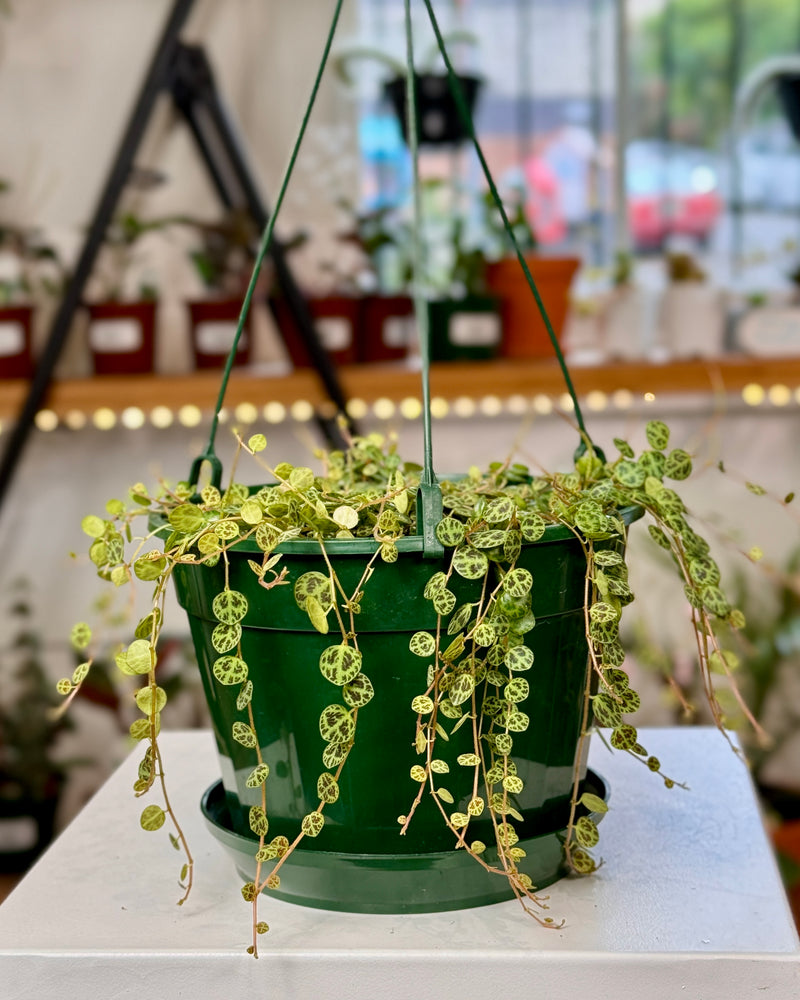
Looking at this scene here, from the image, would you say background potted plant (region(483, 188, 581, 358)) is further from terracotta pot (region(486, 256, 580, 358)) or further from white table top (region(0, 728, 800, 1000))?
white table top (region(0, 728, 800, 1000))

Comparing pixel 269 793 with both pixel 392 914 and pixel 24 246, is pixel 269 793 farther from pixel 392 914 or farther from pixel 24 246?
pixel 24 246

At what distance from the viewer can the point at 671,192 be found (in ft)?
8.12

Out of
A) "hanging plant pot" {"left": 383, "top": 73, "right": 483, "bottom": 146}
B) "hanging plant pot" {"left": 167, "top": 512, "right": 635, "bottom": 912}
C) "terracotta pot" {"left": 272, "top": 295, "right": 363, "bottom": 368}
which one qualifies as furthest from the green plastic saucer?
"hanging plant pot" {"left": 383, "top": 73, "right": 483, "bottom": 146}

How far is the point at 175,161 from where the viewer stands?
7.03 ft

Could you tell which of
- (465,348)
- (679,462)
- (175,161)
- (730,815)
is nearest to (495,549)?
(679,462)

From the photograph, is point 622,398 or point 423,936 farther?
point 622,398

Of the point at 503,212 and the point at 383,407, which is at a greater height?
the point at 503,212

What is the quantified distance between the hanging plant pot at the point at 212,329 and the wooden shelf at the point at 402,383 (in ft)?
0.13

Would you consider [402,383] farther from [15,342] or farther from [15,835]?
[15,835]

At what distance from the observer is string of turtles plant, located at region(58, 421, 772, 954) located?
1.93 feet

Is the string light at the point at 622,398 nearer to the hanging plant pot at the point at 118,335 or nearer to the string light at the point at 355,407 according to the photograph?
the string light at the point at 355,407

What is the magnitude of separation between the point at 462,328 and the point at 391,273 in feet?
1.27

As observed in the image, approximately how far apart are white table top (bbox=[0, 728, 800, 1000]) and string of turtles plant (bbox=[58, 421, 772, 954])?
0.02m

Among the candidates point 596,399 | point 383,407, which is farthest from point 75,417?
point 596,399
